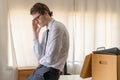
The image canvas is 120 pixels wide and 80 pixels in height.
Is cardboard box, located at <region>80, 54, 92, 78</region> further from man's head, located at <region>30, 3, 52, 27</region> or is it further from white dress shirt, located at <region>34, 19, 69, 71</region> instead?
man's head, located at <region>30, 3, 52, 27</region>

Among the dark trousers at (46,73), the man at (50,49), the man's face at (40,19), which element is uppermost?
the man's face at (40,19)

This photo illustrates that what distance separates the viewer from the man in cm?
159

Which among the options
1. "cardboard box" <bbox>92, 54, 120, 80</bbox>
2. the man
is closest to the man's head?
the man

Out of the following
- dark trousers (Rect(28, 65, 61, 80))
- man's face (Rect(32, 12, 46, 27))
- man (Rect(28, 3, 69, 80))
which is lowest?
dark trousers (Rect(28, 65, 61, 80))

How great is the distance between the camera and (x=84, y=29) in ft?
14.8

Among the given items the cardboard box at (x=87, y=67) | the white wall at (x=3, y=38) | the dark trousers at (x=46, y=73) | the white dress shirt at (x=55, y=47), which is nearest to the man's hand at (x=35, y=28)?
the white dress shirt at (x=55, y=47)

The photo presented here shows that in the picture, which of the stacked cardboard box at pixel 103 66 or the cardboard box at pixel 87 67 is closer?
the stacked cardboard box at pixel 103 66

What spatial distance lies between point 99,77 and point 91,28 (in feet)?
9.72

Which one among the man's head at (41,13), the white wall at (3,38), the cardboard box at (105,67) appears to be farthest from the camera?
the white wall at (3,38)

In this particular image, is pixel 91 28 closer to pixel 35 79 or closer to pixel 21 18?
pixel 21 18

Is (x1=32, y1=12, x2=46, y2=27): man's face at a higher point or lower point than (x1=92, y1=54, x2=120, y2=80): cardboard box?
higher

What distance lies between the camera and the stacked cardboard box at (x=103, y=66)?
1520 millimetres

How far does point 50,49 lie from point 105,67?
426 mm

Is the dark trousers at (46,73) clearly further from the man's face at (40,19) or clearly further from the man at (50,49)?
the man's face at (40,19)
